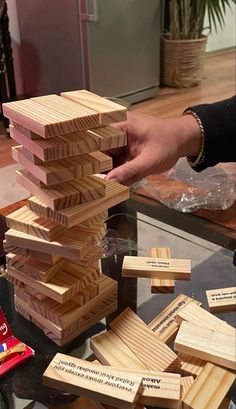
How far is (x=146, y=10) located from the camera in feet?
7.91

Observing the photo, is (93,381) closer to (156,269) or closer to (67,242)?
(67,242)

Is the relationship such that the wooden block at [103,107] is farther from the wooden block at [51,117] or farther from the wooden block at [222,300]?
the wooden block at [222,300]

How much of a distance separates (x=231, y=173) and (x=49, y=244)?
748 millimetres

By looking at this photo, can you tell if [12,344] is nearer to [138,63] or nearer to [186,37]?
[138,63]

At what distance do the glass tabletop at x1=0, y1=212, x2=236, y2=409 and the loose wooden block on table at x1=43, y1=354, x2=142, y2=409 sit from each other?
28mm

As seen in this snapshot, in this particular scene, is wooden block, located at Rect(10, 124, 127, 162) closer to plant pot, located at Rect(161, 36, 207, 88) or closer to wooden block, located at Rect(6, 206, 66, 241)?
wooden block, located at Rect(6, 206, 66, 241)

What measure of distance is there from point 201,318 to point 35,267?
8.6 inches

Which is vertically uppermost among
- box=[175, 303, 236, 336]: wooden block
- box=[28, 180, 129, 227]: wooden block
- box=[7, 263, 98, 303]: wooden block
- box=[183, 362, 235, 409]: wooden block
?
box=[28, 180, 129, 227]: wooden block

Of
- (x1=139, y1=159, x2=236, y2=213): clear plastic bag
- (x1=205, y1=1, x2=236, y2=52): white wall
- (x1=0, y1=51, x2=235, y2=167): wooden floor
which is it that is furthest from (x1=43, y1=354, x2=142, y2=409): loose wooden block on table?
(x1=205, y1=1, x2=236, y2=52): white wall

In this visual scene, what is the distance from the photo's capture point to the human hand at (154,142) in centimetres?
84

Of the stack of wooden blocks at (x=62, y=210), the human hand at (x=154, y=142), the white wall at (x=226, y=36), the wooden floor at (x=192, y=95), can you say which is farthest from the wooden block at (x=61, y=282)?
the white wall at (x=226, y=36)

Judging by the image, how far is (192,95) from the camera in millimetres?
2611

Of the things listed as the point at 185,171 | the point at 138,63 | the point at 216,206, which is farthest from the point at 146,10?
the point at 216,206

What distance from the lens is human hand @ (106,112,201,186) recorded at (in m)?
0.84
